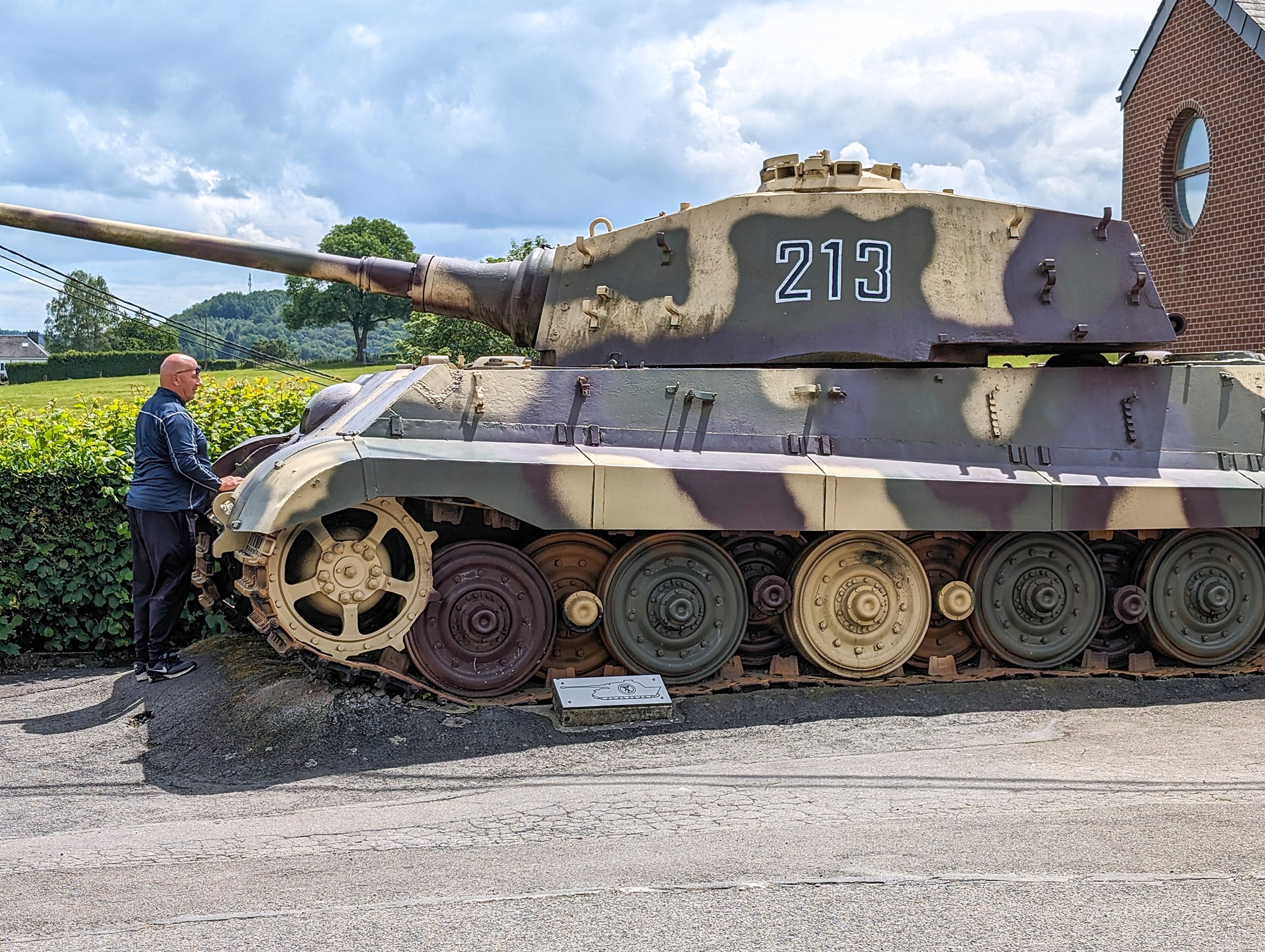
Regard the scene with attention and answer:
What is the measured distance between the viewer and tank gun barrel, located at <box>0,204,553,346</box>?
952cm

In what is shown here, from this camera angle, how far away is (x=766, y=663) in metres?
8.84

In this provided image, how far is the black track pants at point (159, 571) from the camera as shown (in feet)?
28.1

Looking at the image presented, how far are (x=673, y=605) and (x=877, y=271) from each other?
9.74 ft

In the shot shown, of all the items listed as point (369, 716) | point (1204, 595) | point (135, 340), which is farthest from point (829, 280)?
point (135, 340)

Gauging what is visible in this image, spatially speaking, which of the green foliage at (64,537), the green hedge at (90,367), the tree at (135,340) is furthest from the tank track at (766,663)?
the tree at (135,340)

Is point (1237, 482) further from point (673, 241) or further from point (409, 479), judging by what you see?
point (409, 479)

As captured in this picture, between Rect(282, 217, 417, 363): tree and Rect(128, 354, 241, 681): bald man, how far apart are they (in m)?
55.8

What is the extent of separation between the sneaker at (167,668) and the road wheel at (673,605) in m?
3.14

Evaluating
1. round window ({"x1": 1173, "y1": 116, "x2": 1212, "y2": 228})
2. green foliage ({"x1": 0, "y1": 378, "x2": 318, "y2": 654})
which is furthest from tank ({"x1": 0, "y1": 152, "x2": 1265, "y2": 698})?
round window ({"x1": 1173, "y1": 116, "x2": 1212, "y2": 228})

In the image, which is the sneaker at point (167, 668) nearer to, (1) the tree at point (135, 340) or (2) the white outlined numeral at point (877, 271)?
(2) the white outlined numeral at point (877, 271)

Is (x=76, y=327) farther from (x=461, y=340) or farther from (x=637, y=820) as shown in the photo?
(x=637, y=820)

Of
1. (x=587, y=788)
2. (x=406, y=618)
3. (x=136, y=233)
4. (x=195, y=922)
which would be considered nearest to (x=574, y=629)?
(x=406, y=618)

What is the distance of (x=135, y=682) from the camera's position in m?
8.72

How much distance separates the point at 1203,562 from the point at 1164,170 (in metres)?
12.4
